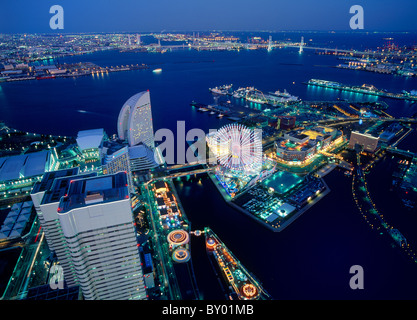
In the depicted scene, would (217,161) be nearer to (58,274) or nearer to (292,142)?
(292,142)

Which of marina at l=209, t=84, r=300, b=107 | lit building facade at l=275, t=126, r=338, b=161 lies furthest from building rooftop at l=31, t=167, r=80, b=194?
marina at l=209, t=84, r=300, b=107

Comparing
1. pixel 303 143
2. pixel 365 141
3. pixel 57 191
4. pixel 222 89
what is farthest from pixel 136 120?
pixel 222 89

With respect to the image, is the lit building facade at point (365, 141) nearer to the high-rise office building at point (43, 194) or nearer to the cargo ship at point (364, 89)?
the cargo ship at point (364, 89)

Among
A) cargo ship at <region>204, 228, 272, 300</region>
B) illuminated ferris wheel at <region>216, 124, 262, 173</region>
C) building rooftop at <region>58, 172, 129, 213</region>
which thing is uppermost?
building rooftop at <region>58, 172, 129, 213</region>

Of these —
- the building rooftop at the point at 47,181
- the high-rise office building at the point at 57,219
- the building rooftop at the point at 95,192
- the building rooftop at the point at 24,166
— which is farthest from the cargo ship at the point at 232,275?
the building rooftop at the point at 24,166

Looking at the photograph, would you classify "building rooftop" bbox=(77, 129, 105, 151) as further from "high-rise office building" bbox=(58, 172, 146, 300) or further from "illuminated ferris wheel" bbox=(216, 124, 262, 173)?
"high-rise office building" bbox=(58, 172, 146, 300)

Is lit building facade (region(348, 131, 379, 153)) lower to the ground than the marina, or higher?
lower
